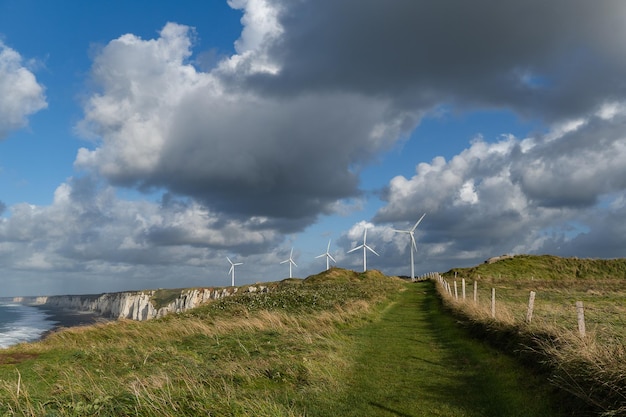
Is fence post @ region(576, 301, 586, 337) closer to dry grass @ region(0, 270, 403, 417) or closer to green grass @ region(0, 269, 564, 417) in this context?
green grass @ region(0, 269, 564, 417)

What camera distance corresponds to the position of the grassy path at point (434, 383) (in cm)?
1132

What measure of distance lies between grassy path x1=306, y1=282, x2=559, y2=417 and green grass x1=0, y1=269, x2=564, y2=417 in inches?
1.4

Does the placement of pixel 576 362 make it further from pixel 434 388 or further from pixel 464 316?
pixel 464 316

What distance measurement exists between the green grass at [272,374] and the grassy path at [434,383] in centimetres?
3

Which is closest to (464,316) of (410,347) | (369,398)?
(410,347)

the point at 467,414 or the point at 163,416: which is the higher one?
the point at 163,416

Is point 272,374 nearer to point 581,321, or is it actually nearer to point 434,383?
point 434,383

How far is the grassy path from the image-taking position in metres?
11.3

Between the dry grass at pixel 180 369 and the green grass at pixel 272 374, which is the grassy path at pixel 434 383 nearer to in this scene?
A: the green grass at pixel 272 374

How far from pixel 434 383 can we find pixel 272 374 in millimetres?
4914

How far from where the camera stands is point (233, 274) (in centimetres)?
14338

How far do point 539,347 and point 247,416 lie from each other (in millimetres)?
10550

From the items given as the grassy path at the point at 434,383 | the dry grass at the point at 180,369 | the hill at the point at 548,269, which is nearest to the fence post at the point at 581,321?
the grassy path at the point at 434,383

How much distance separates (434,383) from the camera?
45.9ft
